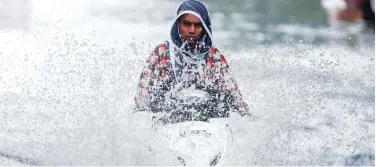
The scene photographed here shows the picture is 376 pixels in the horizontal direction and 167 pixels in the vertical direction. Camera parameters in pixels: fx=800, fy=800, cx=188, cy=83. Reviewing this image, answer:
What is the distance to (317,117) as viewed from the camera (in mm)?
9508

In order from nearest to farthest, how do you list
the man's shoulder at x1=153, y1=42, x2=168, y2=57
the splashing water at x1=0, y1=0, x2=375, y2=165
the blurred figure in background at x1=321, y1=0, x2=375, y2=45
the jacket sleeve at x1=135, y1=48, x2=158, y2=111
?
the jacket sleeve at x1=135, y1=48, x2=158, y2=111 < the man's shoulder at x1=153, y1=42, x2=168, y2=57 < the splashing water at x1=0, y1=0, x2=375, y2=165 < the blurred figure in background at x1=321, y1=0, x2=375, y2=45

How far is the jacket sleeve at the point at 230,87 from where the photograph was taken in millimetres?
6598

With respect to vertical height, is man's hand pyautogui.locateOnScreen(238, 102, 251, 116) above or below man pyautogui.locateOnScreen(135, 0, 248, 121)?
below

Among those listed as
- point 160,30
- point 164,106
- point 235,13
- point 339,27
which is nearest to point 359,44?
point 339,27

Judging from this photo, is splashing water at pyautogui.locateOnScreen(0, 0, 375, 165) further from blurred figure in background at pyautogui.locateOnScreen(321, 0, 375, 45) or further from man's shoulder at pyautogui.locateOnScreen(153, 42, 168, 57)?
blurred figure in background at pyautogui.locateOnScreen(321, 0, 375, 45)

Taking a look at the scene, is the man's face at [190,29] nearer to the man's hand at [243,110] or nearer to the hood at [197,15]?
the hood at [197,15]

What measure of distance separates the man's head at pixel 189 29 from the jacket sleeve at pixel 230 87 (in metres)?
0.27

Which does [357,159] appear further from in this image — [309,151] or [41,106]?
[41,106]

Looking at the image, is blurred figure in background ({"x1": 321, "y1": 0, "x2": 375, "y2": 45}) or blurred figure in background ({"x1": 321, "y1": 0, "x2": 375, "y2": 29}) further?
blurred figure in background ({"x1": 321, "y1": 0, "x2": 375, "y2": 45})

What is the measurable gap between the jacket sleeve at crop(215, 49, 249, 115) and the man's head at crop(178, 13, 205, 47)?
0.27 m

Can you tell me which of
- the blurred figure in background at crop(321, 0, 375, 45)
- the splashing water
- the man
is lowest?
the splashing water

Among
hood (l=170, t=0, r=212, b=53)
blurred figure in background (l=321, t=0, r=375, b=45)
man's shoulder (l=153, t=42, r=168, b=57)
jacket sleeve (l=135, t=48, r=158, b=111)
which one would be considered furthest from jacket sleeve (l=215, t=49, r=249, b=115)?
blurred figure in background (l=321, t=0, r=375, b=45)

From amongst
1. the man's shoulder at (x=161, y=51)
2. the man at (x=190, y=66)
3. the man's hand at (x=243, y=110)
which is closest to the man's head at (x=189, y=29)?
the man at (x=190, y=66)

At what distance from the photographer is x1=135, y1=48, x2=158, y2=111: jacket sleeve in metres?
6.48
